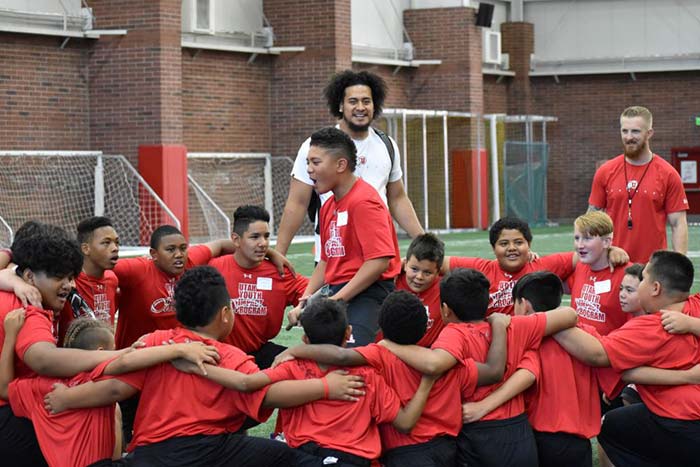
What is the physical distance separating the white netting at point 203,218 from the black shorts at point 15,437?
17.3 metres

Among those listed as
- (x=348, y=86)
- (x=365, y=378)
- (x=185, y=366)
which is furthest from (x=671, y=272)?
(x=348, y=86)

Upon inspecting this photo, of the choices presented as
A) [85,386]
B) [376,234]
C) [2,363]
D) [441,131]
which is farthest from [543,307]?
[441,131]

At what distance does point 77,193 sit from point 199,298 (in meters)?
16.3

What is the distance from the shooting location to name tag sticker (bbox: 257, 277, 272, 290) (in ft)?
24.6

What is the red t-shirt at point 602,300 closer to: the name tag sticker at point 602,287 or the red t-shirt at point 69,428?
the name tag sticker at point 602,287

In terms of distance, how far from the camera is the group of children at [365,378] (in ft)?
17.3

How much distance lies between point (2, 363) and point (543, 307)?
8.88 ft

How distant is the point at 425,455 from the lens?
5.42 m

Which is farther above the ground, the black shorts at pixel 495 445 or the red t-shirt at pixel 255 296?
the red t-shirt at pixel 255 296

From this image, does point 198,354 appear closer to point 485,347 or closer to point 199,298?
point 199,298

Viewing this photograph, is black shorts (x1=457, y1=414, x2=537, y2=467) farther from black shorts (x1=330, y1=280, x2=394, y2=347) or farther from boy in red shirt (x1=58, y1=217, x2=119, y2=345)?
boy in red shirt (x1=58, y1=217, x2=119, y2=345)

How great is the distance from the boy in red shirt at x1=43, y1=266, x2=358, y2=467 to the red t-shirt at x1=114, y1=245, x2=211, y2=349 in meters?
1.94

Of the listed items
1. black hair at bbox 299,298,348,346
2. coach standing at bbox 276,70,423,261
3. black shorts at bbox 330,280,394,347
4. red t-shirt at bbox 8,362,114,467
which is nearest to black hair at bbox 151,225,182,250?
coach standing at bbox 276,70,423,261

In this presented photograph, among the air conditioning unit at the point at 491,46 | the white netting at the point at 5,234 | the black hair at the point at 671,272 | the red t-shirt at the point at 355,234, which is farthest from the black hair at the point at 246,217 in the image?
the air conditioning unit at the point at 491,46
